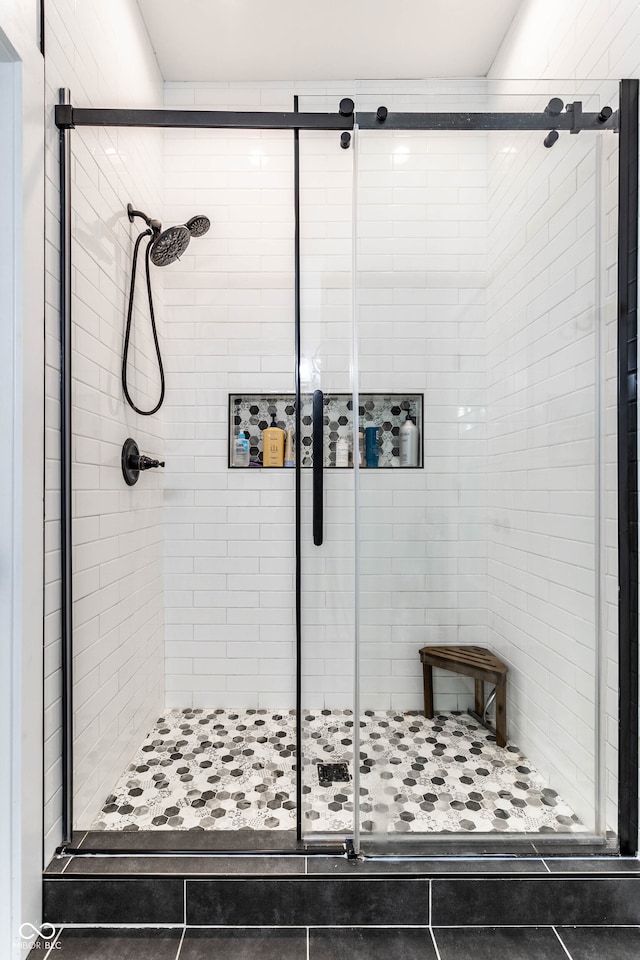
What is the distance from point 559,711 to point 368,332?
1205mm

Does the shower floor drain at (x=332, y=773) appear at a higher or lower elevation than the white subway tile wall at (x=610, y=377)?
lower

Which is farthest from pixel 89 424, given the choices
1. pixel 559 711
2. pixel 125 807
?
pixel 559 711

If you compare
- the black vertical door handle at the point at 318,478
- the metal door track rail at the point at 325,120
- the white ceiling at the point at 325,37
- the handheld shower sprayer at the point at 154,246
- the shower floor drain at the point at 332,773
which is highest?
the white ceiling at the point at 325,37

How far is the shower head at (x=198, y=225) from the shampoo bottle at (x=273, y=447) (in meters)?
0.85

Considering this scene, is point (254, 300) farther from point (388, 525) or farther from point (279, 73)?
point (388, 525)

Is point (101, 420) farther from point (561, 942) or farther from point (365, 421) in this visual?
point (561, 942)

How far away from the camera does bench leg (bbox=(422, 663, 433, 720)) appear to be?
141cm

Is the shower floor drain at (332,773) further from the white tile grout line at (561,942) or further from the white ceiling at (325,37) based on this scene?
the white ceiling at (325,37)

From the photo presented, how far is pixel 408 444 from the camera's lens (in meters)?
1.42

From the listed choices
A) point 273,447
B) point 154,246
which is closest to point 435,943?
point 273,447

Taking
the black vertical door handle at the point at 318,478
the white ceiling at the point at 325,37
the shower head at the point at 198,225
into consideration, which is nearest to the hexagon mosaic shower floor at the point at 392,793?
the black vertical door handle at the point at 318,478

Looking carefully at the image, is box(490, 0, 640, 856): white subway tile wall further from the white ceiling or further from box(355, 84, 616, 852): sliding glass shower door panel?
the white ceiling

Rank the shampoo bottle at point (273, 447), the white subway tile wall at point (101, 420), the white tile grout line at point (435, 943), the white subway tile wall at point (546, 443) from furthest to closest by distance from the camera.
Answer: the shampoo bottle at point (273, 447)
the white subway tile wall at point (546, 443)
the white subway tile wall at point (101, 420)
the white tile grout line at point (435, 943)

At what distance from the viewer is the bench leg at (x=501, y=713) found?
1.46 m
